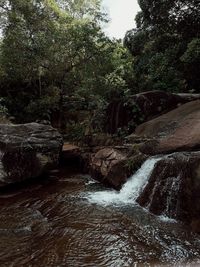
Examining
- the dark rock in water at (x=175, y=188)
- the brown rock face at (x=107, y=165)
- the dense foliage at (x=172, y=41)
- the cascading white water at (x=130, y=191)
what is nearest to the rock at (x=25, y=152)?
the brown rock face at (x=107, y=165)

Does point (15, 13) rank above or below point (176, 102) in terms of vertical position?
above

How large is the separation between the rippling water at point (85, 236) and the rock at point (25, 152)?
90cm

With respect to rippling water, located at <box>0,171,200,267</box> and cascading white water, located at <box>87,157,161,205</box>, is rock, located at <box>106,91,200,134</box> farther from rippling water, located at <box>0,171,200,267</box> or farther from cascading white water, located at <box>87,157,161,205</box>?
rippling water, located at <box>0,171,200,267</box>

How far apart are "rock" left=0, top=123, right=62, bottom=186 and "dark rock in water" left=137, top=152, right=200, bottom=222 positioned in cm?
302

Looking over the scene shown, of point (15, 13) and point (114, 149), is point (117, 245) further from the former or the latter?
point (15, 13)

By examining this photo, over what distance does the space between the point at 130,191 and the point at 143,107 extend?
4.12 metres

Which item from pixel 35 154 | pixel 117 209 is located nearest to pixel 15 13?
pixel 35 154

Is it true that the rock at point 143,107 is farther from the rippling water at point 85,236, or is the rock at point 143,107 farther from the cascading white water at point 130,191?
the rippling water at point 85,236

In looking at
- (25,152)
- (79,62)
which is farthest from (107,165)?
(79,62)

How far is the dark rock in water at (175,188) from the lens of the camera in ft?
16.5

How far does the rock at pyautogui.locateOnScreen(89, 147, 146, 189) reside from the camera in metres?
6.97

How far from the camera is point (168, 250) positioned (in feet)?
13.5

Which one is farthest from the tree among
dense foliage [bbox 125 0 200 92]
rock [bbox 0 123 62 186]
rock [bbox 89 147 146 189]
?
rock [bbox 89 147 146 189]

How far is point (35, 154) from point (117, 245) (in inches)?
161
